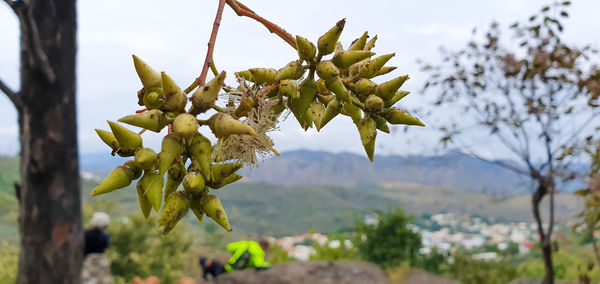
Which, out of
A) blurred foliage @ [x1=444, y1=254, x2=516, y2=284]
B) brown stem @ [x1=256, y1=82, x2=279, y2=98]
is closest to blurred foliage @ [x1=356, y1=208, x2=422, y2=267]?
blurred foliage @ [x1=444, y1=254, x2=516, y2=284]

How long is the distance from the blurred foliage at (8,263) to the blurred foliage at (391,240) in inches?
283

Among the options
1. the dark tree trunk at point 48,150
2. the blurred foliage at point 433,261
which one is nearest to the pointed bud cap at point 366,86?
the dark tree trunk at point 48,150

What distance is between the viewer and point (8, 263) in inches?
370

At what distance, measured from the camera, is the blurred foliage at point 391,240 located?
11.1m

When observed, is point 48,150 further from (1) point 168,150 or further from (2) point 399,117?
(2) point 399,117

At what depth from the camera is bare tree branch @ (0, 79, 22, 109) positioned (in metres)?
2.54

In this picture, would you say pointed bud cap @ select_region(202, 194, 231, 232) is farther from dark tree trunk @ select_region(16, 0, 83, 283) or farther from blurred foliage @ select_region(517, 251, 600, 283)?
blurred foliage @ select_region(517, 251, 600, 283)

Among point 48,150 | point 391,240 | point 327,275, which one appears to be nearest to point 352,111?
point 48,150

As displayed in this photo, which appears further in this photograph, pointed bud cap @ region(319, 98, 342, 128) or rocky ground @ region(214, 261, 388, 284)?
rocky ground @ region(214, 261, 388, 284)

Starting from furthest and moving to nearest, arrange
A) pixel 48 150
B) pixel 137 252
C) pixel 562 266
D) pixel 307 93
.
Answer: pixel 137 252
pixel 562 266
pixel 48 150
pixel 307 93

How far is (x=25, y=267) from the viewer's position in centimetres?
294

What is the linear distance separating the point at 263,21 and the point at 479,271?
10648mm

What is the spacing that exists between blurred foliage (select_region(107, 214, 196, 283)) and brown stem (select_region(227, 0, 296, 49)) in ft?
36.4

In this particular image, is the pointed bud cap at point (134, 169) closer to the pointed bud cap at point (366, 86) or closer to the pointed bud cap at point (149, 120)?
the pointed bud cap at point (149, 120)
